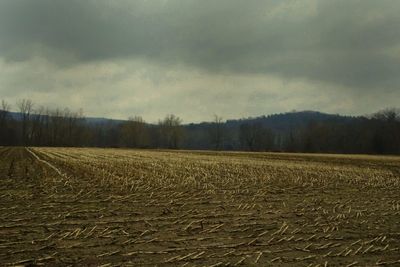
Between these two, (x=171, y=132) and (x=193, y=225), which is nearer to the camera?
(x=193, y=225)

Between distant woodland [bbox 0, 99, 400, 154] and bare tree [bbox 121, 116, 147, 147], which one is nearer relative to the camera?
distant woodland [bbox 0, 99, 400, 154]

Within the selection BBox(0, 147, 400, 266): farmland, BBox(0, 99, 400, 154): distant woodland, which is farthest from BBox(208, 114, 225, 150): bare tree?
BBox(0, 147, 400, 266): farmland

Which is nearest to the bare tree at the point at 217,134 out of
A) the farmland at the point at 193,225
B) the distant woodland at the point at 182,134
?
the distant woodland at the point at 182,134

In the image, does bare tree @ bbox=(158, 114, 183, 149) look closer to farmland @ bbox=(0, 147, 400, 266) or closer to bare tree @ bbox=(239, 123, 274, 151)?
bare tree @ bbox=(239, 123, 274, 151)

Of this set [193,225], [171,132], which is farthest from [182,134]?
[193,225]

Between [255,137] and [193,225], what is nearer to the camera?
[193,225]

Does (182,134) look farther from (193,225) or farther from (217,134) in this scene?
(193,225)

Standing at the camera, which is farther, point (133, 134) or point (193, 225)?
point (133, 134)

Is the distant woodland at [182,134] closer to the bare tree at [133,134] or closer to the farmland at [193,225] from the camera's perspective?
the bare tree at [133,134]

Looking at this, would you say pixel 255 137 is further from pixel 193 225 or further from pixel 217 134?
pixel 193 225

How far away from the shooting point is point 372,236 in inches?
394

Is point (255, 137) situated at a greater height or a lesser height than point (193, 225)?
greater

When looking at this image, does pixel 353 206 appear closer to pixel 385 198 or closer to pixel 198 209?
pixel 385 198

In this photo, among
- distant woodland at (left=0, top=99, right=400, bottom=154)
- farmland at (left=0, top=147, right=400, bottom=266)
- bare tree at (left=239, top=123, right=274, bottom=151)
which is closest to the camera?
farmland at (left=0, top=147, right=400, bottom=266)
